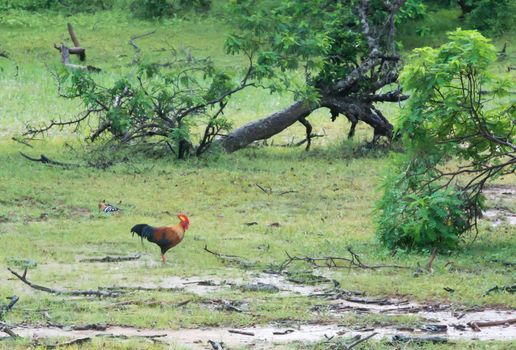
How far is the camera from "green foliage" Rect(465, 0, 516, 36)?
2672 cm

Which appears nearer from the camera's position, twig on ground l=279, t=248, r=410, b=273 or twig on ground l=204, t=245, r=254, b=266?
twig on ground l=279, t=248, r=410, b=273

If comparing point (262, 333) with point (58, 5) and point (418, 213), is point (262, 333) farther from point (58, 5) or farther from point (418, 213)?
point (58, 5)

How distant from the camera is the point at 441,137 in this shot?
11.3 m

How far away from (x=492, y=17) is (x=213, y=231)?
634 inches

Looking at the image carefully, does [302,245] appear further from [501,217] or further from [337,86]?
[337,86]

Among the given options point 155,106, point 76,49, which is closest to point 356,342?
point 155,106

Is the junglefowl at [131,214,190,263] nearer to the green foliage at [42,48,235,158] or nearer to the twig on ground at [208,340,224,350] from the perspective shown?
the twig on ground at [208,340,224,350]

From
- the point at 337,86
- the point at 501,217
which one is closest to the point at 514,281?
the point at 501,217

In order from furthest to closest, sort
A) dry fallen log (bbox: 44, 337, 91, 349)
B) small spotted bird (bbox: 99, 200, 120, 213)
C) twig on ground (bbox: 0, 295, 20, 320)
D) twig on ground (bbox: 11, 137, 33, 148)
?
twig on ground (bbox: 11, 137, 33, 148)
small spotted bird (bbox: 99, 200, 120, 213)
twig on ground (bbox: 0, 295, 20, 320)
dry fallen log (bbox: 44, 337, 91, 349)

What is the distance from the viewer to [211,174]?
15805mm

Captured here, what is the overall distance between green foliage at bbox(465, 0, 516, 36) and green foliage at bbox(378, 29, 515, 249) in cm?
1564

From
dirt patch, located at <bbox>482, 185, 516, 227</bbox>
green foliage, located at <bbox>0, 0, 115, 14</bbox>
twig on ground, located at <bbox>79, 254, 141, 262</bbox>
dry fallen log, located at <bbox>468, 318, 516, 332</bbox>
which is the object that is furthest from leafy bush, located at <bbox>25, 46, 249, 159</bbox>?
green foliage, located at <bbox>0, 0, 115, 14</bbox>

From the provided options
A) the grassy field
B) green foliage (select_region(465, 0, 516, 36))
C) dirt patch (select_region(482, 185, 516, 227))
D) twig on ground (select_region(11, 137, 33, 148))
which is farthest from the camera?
green foliage (select_region(465, 0, 516, 36))

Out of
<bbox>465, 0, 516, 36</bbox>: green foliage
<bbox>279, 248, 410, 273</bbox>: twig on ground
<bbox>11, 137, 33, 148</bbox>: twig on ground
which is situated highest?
<bbox>465, 0, 516, 36</bbox>: green foliage
